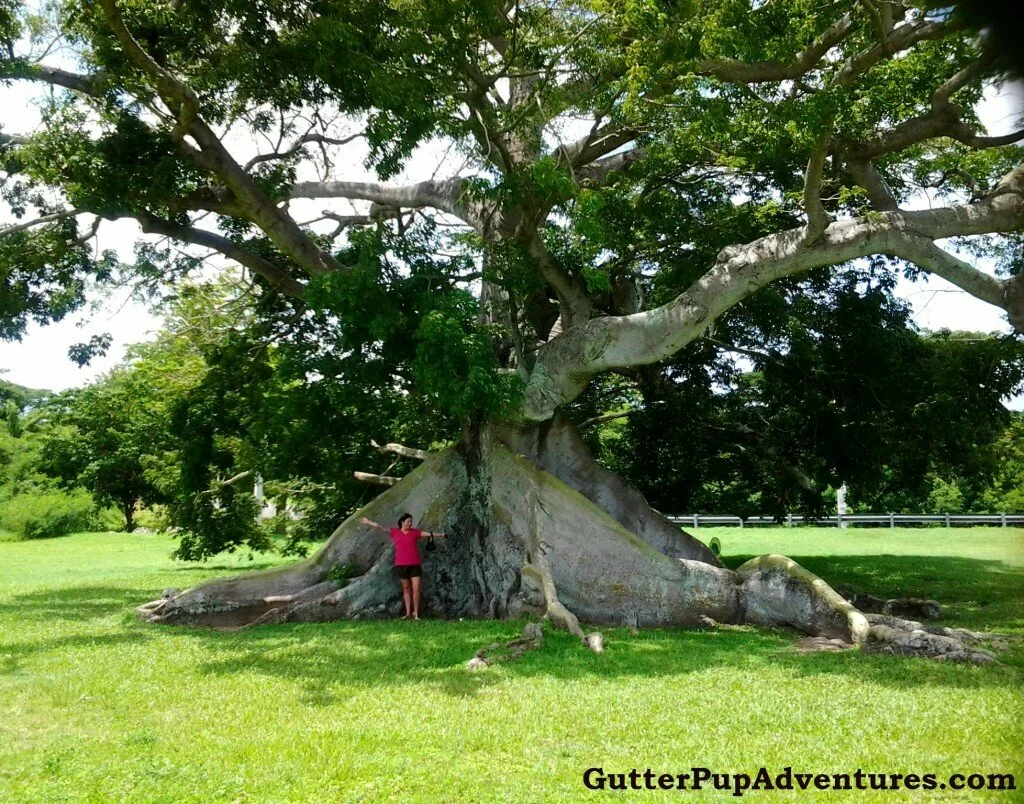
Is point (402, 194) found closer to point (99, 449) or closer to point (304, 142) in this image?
point (304, 142)

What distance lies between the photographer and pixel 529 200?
38.9 ft

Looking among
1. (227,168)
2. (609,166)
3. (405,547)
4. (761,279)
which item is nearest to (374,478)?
(405,547)

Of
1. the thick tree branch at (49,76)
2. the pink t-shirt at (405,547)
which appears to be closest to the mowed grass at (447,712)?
the pink t-shirt at (405,547)

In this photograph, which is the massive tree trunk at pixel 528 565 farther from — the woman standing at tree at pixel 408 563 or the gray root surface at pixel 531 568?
the woman standing at tree at pixel 408 563

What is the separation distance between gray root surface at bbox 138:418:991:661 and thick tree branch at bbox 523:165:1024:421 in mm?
1311

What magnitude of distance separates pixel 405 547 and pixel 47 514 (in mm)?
28740

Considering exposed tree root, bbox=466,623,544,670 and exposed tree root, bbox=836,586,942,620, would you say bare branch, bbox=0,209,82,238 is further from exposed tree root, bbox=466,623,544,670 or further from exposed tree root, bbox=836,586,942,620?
exposed tree root, bbox=836,586,942,620

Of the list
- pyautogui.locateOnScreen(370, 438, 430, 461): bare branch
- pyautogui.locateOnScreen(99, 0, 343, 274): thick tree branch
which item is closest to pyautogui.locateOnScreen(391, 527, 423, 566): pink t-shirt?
pyautogui.locateOnScreen(370, 438, 430, 461): bare branch

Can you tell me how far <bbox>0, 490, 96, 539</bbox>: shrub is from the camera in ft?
113

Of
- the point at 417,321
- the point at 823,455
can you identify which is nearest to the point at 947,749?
the point at 417,321

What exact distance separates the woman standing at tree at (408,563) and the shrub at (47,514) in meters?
27.6

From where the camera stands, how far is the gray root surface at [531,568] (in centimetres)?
1132

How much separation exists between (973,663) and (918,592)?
262 inches

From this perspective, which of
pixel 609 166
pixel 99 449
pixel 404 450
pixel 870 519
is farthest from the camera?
pixel 870 519
